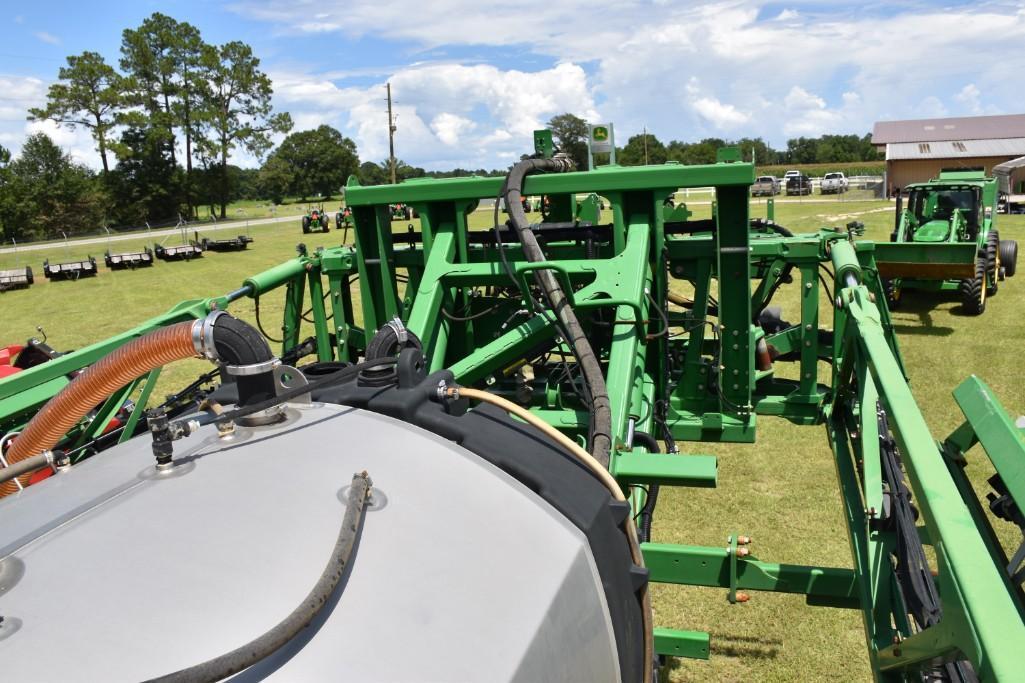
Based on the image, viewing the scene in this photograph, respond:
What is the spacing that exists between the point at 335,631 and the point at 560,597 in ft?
1.62

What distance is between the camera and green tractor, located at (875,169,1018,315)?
1222 centimetres

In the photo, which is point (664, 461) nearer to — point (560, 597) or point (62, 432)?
point (560, 597)

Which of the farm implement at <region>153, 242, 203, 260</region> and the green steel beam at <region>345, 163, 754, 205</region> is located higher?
the green steel beam at <region>345, 163, 754, 205</region>

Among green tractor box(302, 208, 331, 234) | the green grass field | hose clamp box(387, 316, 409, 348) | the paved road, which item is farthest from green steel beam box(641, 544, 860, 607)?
the paved road

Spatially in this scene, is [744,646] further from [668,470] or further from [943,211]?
[943,211]

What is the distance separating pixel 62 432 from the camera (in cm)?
225

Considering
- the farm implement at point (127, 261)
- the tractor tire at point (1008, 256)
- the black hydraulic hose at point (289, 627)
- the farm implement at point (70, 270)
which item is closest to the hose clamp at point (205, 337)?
the black hydraulic hose at point (289, 627)

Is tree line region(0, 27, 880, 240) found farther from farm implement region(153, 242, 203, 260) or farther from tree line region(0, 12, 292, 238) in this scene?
farm implement region(153, 242, 203, 260)

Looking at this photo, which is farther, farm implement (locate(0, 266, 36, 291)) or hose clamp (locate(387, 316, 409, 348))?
farm implement (locate(0, 266, 36, 291))

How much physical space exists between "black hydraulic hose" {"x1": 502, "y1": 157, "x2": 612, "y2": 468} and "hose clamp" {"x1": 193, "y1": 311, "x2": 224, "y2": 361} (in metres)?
1.22

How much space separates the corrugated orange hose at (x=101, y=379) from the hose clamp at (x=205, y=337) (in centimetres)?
1

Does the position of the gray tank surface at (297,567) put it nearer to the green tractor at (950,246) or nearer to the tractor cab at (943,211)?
the green tractor at (950,246)

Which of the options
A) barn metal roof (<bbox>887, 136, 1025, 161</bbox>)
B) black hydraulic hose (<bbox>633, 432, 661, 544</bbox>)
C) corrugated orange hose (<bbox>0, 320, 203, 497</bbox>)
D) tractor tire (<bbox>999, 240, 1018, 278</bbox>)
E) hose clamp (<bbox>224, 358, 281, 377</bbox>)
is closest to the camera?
hose clamp (<bbox>224, 358, 281, 377</bbox>)

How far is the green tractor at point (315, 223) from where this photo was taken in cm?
3562
